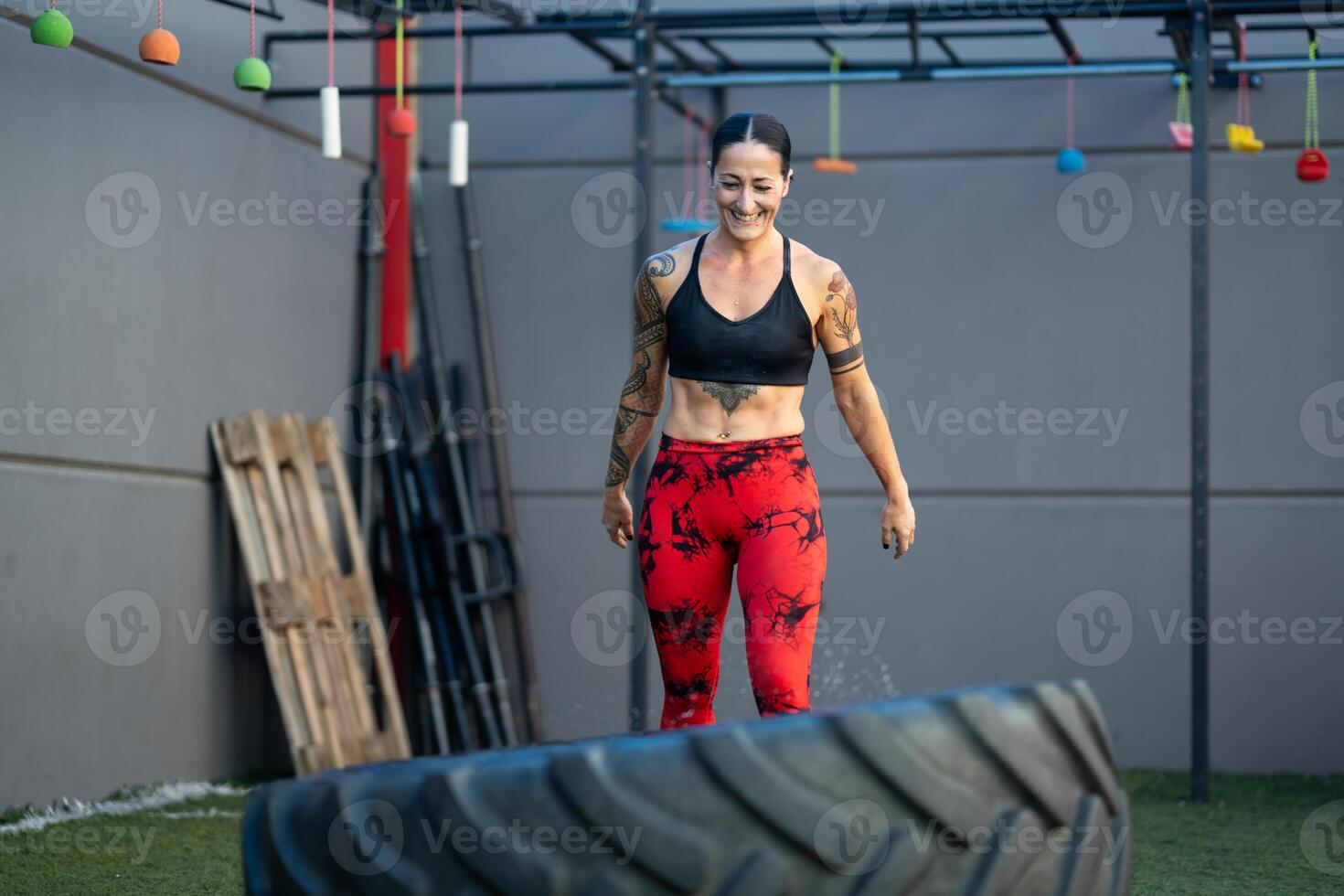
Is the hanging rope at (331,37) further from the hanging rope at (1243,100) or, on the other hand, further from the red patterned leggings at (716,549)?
the hanging rope at (1243,100)

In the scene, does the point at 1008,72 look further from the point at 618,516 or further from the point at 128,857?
the point at 128,857

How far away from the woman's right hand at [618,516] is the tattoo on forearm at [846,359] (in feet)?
1.62

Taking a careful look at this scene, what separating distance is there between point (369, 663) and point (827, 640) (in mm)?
1748

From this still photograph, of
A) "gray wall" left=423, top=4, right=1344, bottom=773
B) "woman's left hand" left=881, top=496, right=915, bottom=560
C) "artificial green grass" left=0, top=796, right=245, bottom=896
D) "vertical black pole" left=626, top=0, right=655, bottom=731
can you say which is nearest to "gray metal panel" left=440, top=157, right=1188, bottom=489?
"gray wall" left=423, top=4, right=1344, bottom=773

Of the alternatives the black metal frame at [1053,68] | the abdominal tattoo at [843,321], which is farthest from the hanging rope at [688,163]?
the abdominal tattoo at [843,321]

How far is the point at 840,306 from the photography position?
293 cm

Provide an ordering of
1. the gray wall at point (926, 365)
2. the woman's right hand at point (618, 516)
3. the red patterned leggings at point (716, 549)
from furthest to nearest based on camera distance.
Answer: the gray wall at point (926, 365) → the woman's right hand at point (618, 516) → the red patterned leggings at point (716, 549)

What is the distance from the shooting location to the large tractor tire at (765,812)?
1674mm

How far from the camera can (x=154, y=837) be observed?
3.96m

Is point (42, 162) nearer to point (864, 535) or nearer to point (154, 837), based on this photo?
point (154, 837)

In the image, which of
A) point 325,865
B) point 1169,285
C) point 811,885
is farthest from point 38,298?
point 1169,285

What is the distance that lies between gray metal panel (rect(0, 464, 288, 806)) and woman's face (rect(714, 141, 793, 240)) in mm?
2315

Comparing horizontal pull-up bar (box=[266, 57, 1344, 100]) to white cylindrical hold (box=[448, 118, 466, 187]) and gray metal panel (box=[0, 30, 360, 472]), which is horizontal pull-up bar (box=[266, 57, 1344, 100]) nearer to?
white cylindrical hold (box=[448, 118, 466, 187])

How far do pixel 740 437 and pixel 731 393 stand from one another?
0.09 metres
